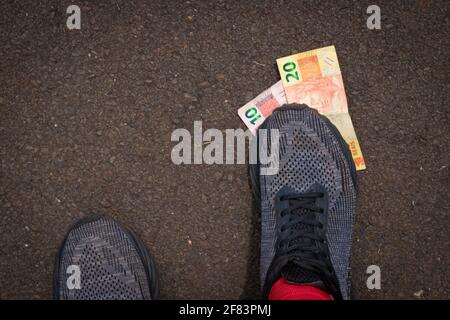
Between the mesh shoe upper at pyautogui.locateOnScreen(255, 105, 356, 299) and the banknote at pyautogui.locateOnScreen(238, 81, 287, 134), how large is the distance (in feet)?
0.22

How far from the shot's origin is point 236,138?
2.29m

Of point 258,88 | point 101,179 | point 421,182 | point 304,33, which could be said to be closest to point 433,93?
point 421,182

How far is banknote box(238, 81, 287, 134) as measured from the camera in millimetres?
2295

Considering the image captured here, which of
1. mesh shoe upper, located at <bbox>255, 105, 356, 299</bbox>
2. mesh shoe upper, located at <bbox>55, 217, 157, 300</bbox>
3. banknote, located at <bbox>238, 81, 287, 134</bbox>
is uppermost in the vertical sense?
banknote, located at <bbox>238, 81, 287, 134</bbox>

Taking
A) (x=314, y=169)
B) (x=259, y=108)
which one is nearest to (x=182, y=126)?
(x=259, y=108)

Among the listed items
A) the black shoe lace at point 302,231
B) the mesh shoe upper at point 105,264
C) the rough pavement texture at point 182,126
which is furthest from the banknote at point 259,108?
the mesh shoe upper at point 105,264

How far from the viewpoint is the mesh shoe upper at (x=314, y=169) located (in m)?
2.23

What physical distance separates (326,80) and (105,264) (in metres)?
1.25

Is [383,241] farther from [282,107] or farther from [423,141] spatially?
[282,107]

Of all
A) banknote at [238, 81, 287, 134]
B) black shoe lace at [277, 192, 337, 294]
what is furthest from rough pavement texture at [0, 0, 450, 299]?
black shoe lace at [277, 192, 337, 294]

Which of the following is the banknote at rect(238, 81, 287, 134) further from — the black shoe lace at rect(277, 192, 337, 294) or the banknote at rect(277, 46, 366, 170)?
the black shoe lace at rect(277, 192, 337, 294)

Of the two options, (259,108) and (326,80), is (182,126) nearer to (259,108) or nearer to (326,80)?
(259,108)

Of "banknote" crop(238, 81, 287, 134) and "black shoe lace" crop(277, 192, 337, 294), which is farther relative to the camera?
"banknote" crop(238, 81, 287, 134)

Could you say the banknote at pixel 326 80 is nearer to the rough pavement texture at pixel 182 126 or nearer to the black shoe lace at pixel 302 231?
the rough pavement texture at pixel 182 126
